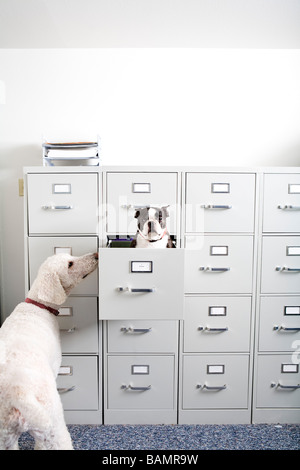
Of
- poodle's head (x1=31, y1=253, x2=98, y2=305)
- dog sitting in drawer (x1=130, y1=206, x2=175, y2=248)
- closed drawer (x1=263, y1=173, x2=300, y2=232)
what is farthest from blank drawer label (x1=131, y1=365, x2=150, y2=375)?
closed drawer (x1=263, y1=173, x2=300, y2=232)

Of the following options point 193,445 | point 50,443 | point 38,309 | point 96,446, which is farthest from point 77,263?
point 193,445

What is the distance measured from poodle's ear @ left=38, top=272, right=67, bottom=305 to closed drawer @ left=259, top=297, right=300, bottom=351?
120 cm

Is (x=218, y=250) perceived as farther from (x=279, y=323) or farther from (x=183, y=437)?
(x=183, y=437)

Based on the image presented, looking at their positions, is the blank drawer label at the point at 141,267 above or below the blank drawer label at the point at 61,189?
below


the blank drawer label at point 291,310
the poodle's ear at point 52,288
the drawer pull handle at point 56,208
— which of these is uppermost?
the drawer pull handle at point 56,208

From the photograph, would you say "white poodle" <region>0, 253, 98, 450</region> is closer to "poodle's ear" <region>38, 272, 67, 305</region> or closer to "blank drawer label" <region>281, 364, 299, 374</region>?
"poodle's ear" <region>38, 272, 67, 305</region>

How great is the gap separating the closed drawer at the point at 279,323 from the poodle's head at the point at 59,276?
3.62ft

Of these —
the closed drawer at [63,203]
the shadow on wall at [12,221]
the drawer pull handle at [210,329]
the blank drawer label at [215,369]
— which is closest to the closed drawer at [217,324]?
the drawer pull handle at [210,329]

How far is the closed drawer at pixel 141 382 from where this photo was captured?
1.74m

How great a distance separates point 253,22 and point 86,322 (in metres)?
2.17

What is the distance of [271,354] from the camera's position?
5.82ft

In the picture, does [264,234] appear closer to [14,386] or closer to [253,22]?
[253,22]

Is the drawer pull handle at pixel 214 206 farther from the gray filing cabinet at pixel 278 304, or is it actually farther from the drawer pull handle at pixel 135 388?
the drawer pull handle at pixel 135 388

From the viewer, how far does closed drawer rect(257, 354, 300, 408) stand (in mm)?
1775
